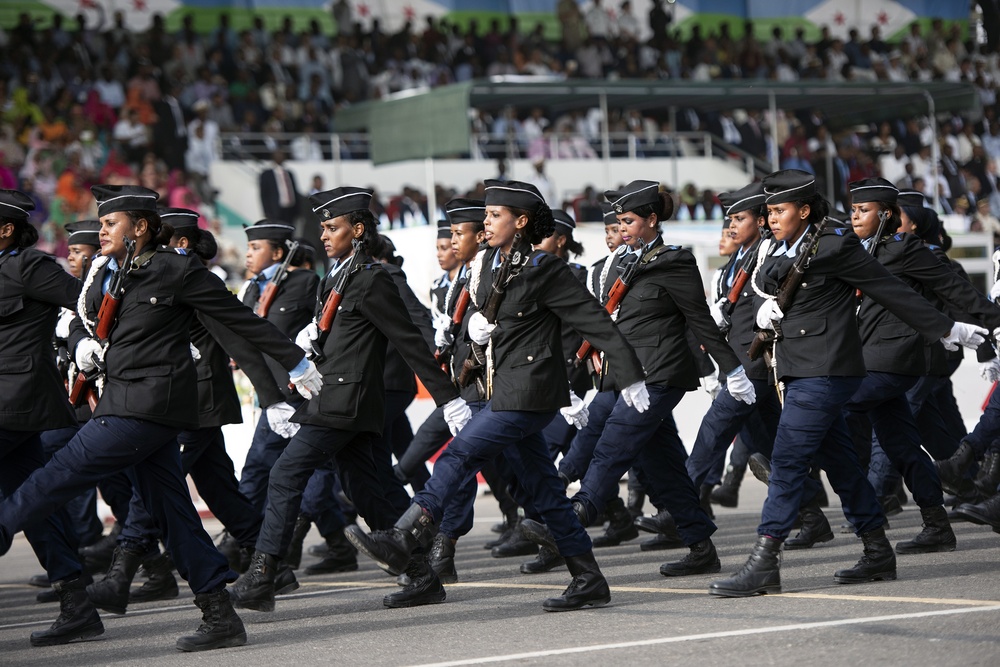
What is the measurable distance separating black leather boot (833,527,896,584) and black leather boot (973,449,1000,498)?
2.73 meters

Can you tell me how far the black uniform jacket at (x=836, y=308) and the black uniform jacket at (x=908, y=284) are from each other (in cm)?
108

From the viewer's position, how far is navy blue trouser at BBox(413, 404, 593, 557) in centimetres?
680

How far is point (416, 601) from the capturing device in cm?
725

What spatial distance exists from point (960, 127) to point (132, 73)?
46.2 feet

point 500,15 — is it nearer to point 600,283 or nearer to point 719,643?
point 600,283

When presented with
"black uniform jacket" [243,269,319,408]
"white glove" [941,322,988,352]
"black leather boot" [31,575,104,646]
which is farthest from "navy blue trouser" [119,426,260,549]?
"white glove" [941,322,988,352]

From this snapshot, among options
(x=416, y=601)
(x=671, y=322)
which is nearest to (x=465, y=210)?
(x=671, y=322)

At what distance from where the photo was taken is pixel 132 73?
20922 mm

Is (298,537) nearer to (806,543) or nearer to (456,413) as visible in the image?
(456,413)

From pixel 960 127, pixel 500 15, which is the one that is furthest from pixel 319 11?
pixel 960 127

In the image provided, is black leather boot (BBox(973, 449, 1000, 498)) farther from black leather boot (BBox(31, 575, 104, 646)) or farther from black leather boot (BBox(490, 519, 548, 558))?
black leather boot (BBox(31, 575, 104, 646))

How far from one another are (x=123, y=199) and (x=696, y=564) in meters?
3.44

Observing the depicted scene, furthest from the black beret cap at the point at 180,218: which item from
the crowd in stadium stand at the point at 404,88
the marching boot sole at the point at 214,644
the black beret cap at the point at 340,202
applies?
the crowd in stadium stand at the point at 404,88

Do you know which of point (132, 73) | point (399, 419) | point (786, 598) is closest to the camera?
point (786, 598)
